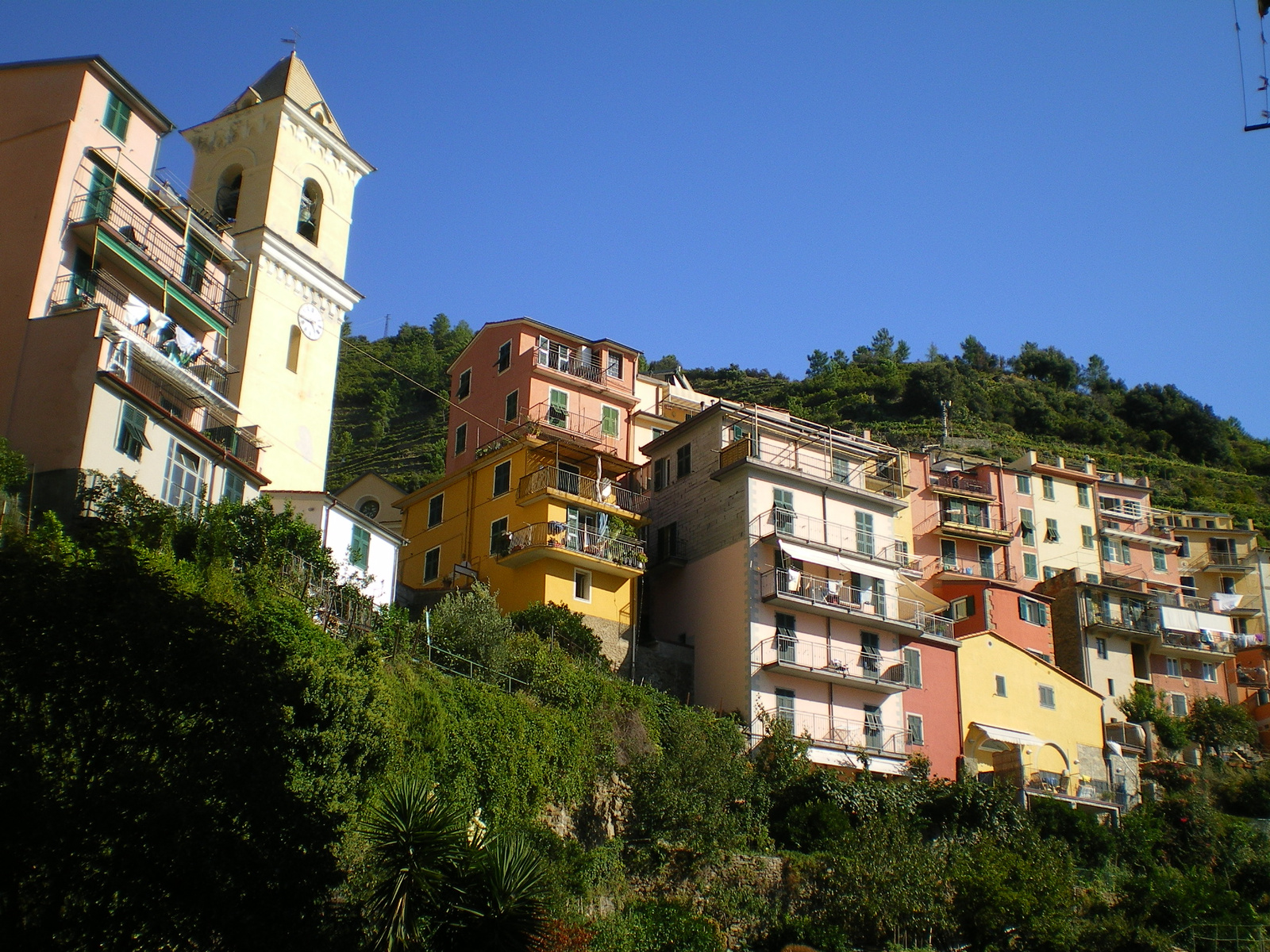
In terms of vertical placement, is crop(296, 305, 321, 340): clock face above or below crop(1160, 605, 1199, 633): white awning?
above

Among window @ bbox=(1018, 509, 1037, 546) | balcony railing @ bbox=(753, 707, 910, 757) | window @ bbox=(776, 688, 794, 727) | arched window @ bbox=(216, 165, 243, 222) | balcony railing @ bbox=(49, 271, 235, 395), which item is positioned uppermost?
arched window @ bbox=(216, 165, 243, 222)

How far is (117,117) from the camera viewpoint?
30922 mm

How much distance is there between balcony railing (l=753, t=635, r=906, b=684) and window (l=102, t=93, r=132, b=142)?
877 inches

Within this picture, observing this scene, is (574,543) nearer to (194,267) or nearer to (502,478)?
(502,478)

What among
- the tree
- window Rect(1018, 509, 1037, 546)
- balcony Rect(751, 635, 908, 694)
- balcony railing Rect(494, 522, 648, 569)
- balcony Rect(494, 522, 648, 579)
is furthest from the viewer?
window Rect(1018, 509, 1037, 546)

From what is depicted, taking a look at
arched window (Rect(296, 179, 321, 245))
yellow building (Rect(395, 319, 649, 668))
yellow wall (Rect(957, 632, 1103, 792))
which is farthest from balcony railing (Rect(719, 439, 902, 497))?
arched window (Rect(296, 179, 321, 245))

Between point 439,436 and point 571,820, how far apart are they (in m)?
69.2

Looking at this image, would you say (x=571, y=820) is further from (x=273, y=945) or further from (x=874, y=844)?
(x=273, y=945)

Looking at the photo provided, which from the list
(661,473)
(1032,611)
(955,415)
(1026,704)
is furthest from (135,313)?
(955,415)

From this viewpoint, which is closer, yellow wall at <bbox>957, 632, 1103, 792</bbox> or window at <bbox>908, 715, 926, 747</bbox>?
window at <bbox>908, 715, 926, 747</bbox>

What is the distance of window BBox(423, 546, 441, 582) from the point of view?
146ft

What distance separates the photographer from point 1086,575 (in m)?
67.2

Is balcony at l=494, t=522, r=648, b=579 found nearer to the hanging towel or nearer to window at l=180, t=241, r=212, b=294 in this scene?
window at l=180, t=241, r=212, b=294

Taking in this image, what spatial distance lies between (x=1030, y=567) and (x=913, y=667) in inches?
1012
